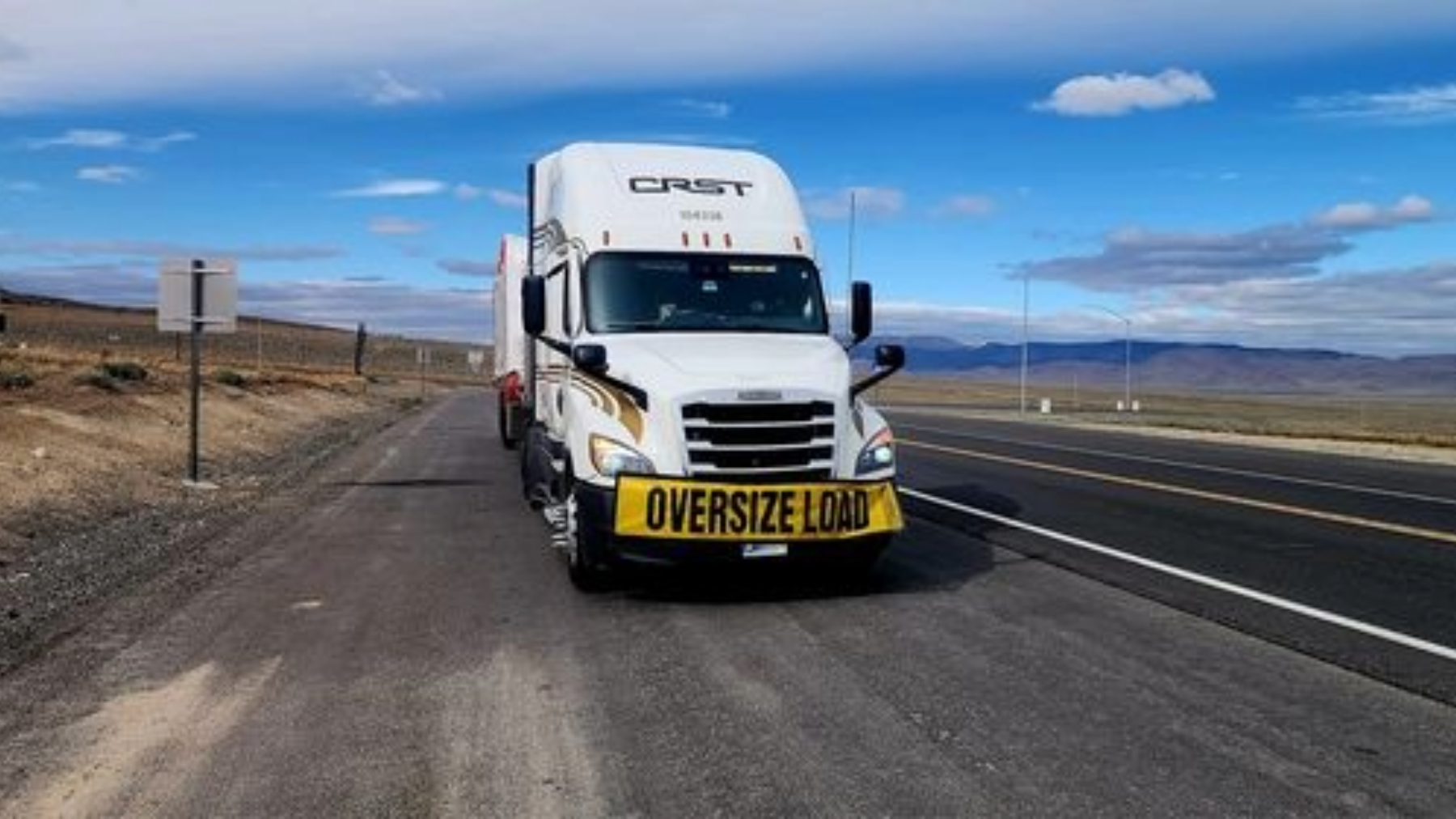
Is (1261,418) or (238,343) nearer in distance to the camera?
(1261,418)

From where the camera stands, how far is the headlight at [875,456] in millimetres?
9984

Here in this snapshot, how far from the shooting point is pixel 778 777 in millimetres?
5836

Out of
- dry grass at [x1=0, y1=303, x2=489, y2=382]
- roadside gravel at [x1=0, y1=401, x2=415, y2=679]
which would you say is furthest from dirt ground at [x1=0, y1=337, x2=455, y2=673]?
dry grass at [x1=0, y1=303, x2=489, y2=382]

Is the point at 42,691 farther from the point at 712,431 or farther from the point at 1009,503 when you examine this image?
the point at 1009,503

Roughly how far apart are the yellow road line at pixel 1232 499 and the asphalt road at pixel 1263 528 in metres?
0.04

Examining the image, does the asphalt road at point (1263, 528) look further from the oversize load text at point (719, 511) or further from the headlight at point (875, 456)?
the oversize load text at point (719, 511)

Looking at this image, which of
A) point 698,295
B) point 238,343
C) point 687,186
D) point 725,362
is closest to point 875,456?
point 725,362

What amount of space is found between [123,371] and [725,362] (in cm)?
2771

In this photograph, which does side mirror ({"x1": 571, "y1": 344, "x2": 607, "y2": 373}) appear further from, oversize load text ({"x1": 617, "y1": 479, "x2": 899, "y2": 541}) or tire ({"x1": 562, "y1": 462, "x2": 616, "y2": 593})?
oversize load text ({"x1": 617, "y1": 479, "x2": 899, "y2": 541})

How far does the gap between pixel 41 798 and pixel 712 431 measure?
495 cm

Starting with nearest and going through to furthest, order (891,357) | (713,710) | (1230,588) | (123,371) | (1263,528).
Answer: (713,710), (1230,588), (891,357), (1263,528), (123,371)

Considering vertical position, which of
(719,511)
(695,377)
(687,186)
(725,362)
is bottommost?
(719,511)

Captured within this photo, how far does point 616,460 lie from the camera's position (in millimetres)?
9625

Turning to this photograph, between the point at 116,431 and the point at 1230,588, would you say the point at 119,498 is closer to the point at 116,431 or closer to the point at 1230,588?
the point at 116,431
